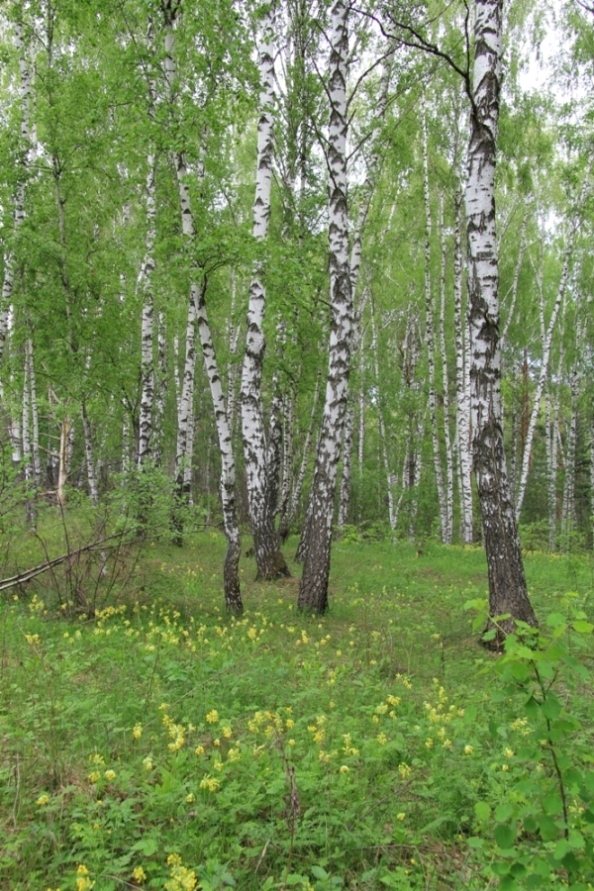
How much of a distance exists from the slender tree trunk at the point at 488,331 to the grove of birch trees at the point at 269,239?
0.08 ft

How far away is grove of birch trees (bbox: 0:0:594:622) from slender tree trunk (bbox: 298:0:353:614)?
31 mm

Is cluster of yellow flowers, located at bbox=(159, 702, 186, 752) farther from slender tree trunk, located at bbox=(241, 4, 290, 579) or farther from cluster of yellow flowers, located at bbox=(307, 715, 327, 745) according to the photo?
slender tree trunk, located at bbox=(241, 4, 290, 579)

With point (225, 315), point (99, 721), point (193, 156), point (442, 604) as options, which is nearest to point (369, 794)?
point (99, 721)

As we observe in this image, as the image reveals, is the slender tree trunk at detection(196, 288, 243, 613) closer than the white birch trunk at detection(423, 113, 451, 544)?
Yes

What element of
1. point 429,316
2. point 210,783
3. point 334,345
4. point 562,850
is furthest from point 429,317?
point 562,850

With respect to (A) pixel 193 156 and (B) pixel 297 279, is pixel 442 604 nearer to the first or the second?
(B) pixel 297 279

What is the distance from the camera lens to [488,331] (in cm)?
646

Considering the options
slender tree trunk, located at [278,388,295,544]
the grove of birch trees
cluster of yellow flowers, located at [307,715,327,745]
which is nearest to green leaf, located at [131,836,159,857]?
cluster of yellow flowers, located at [307,715,327,745]

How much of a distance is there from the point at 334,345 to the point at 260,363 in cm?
169

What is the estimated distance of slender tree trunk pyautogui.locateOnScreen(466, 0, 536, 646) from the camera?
6.32 meters

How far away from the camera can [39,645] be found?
195 inches

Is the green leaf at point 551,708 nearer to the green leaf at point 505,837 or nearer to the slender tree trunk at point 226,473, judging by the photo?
the green leaf at point 505,837

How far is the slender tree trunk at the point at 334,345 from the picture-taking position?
7.71 metres

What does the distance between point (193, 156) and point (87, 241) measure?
17.9 feet
